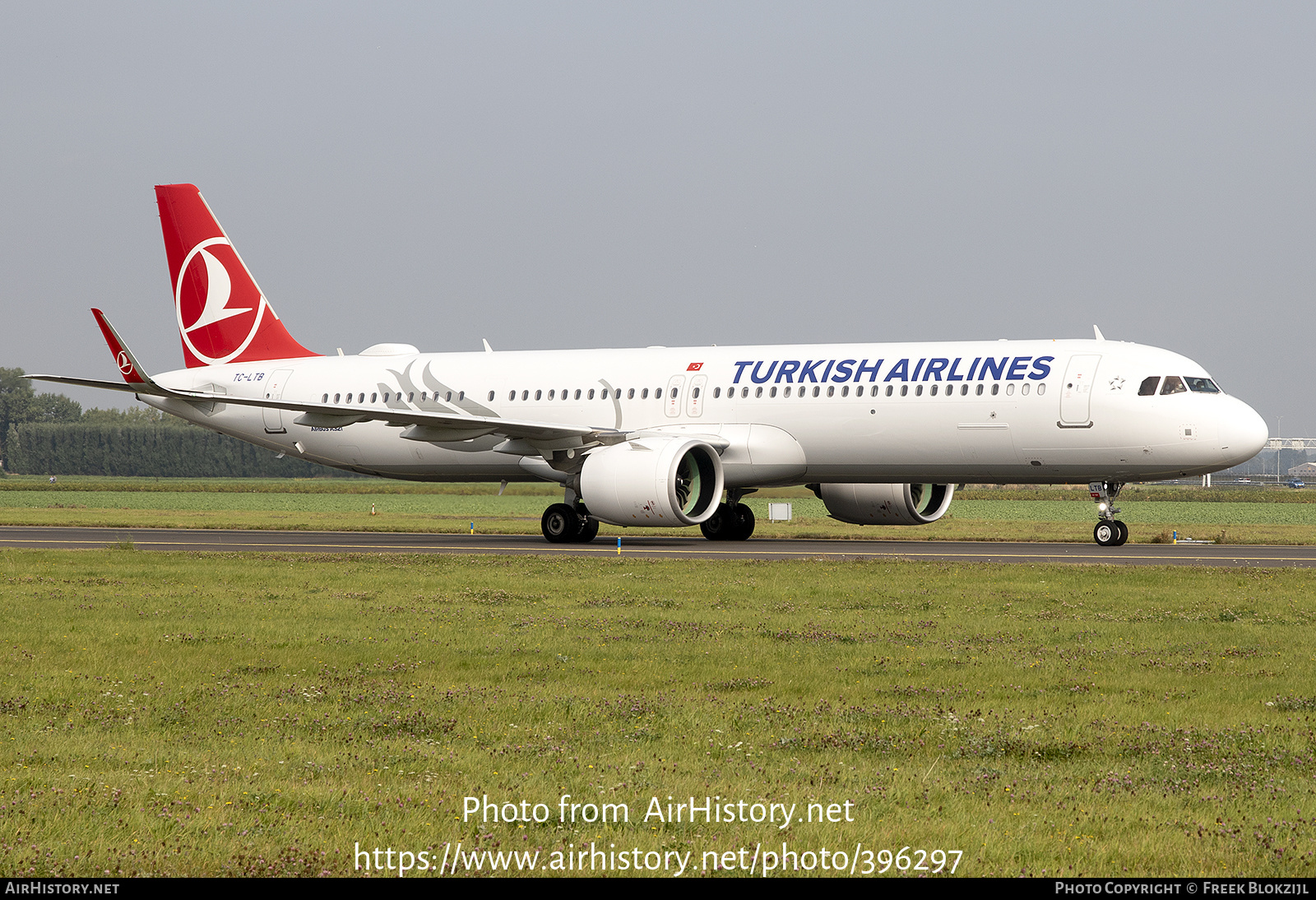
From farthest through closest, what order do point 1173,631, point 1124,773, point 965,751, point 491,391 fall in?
point 491,391 < point 1173,631 < point 965,751 < point 1124,773

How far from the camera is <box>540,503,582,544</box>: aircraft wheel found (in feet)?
93.0

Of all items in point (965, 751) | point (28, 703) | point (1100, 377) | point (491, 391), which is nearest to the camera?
point (965, 751)

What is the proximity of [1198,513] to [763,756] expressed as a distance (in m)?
47.6

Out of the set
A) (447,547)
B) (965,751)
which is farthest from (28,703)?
(447,547)

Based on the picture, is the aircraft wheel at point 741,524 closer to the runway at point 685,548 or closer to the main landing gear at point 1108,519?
the runway at point 685,548

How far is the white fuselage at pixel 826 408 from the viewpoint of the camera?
82.2 ft

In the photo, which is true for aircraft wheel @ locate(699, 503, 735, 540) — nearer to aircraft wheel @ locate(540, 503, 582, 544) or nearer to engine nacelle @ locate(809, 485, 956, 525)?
engine nacelle @ locate(809, 485, 956, 525)

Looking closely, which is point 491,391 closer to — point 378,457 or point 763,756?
point 378,457

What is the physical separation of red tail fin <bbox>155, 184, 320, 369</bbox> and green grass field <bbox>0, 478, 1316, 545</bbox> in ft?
15.3

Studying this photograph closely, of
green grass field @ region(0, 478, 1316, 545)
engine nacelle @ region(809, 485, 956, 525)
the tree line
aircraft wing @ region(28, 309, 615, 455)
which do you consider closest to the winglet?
aircraft wing @ region(28, 309, 615, 455)

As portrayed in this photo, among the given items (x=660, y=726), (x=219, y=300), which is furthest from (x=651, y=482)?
(x=660, y=726)

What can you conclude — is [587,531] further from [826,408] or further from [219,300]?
[219,300]

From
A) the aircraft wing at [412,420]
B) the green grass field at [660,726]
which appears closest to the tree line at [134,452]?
the aircraft wing at [412,420]

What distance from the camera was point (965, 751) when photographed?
7.71m
